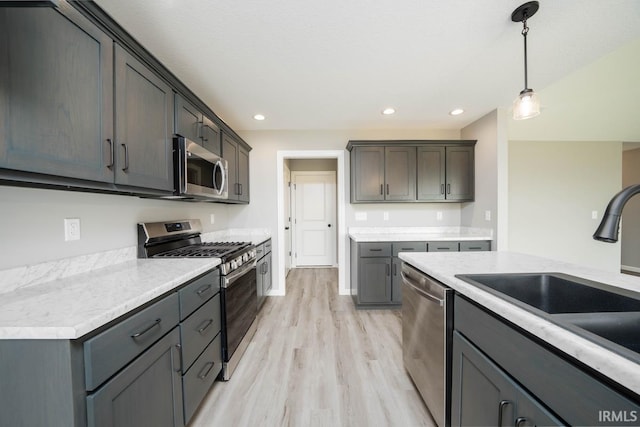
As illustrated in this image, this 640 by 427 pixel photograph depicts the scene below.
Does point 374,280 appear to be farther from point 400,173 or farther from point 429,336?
point 429,336

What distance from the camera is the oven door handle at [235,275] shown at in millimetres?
1726

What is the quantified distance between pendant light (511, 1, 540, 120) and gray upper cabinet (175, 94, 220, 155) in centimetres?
223

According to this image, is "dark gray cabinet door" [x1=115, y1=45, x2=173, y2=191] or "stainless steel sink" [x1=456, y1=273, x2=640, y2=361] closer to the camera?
"stainless steel sink" [x1=456, y1=273, x2=640, y2=361]

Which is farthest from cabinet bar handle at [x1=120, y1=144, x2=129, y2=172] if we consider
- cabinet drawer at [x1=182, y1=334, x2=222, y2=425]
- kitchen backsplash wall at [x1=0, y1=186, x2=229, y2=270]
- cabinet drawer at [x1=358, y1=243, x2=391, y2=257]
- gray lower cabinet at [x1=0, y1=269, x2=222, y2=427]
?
cabinet drawer at [x1=358, y1=243, x2=391, y2=257]

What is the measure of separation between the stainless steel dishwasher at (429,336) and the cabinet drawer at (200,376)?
52.4 inches

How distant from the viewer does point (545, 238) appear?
405 cm

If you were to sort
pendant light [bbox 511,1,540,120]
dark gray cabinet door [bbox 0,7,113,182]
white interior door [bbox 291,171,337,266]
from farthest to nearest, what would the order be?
white interior door [bbox 291,171,337,266] → pendant light [bbox 511,1,540,120] → dark gray cabinet door [bbox 0,7,113,182]

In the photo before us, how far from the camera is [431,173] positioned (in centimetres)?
325

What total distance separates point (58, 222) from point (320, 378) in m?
1.89

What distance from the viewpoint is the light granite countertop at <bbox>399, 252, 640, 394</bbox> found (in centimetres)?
50

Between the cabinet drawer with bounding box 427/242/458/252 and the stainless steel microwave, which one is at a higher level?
the stainless steel microwave

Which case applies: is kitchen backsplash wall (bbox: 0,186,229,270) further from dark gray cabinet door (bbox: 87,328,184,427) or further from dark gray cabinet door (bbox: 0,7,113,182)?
dark gray cabinet door (bbox: 87,328,184,427)

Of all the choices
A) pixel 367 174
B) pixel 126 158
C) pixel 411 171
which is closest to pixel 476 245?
pixel 411 171

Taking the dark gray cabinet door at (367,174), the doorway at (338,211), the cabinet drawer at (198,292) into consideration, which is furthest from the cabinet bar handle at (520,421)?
the doorway at (338,211)
